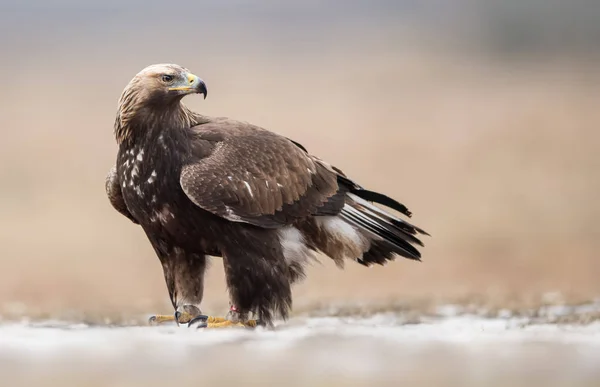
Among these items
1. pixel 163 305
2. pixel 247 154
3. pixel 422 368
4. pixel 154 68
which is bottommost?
pixel 422 368

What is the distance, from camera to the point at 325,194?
31.8 feet

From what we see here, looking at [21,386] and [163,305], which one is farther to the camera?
[163,305]

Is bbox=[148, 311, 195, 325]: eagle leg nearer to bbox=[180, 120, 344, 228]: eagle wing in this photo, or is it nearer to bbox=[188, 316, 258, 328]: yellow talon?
bbox=[188, 316, 258, 328]: yellow talon

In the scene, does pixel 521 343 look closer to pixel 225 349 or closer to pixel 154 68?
pixel 225 349

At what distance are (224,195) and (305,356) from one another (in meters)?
1.43

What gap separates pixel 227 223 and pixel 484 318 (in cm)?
259

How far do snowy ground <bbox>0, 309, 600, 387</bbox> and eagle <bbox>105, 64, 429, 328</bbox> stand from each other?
448 mm

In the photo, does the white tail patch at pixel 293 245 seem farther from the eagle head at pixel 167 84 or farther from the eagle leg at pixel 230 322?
the eagle head at pixel 167 84

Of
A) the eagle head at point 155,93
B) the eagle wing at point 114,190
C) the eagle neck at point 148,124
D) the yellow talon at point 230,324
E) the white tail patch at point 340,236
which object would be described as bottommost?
the yellow talon at point 230,324

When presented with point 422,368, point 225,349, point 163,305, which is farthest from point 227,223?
point 163,305

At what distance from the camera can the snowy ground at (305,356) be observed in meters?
Result: 7.76

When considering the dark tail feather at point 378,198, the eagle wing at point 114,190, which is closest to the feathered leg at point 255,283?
the dark tail feather at point 378,198

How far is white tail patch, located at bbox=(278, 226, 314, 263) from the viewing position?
945 centimetres

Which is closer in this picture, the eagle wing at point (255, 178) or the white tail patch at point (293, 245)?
the eagle wing at point (255, 178)
